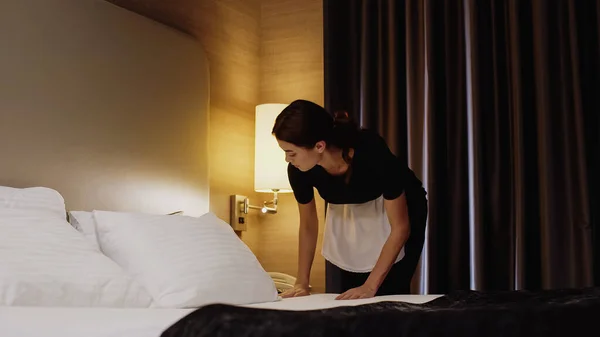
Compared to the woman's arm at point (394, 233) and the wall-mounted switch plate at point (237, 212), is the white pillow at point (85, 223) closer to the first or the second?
the woman's arm at point (394, 233)

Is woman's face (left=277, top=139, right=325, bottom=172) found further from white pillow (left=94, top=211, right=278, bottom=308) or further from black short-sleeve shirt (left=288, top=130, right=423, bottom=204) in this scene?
white pillow (left=94, top=211, right=278, bottom=308)

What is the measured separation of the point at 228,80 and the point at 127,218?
139 centimetres

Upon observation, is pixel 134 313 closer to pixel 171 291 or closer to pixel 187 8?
pixel 171 291

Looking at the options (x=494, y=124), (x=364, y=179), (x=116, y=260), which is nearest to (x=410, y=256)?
(x=364, y=179)

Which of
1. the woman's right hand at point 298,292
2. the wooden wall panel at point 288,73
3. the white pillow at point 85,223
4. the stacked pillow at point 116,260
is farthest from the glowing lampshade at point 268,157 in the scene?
the white pillow at point 85,223

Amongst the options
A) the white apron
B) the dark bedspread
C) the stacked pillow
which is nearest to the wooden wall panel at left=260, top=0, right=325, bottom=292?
the white apron

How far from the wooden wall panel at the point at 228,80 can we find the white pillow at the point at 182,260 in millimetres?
1027

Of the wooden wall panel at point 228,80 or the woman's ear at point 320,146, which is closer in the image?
the woman's ear at point 320,146

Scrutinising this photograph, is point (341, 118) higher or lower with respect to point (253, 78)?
lower

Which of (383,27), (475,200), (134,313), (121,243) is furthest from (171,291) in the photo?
(383,27)

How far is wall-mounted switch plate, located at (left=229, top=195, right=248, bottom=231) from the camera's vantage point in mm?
3420

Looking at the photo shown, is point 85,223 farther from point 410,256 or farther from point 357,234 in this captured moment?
point 410,256

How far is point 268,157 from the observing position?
11.0 feet

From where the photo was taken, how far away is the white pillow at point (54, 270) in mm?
1704
